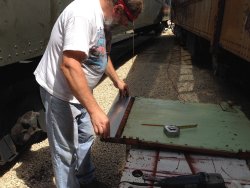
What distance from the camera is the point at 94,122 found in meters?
2.47

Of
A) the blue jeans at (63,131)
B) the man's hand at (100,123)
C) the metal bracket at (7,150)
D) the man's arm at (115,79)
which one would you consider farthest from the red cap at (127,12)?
the metal bracket at (7,150)

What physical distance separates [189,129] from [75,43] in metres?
1.49

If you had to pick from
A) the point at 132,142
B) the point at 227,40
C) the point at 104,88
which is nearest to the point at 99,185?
the point at 132,142

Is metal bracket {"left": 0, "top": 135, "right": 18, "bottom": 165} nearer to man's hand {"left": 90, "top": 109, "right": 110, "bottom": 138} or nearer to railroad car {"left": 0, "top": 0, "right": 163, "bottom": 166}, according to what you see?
railroad car {"left": 0, "top": 0, "right": 163, "bottom": 166}

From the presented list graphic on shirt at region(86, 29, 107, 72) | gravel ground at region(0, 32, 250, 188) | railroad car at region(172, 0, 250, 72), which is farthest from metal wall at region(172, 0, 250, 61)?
graphic on shirt at region(86, 29, 107, 72)

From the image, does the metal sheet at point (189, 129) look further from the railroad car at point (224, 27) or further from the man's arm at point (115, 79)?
the railroad car at point (224, 27)

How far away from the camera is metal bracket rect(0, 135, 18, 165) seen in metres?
4.18

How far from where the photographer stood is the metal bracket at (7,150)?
4184 mm

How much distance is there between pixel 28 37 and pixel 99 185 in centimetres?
168

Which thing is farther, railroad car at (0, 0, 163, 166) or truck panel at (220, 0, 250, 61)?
truck panel at (220, 0, 250, 61)

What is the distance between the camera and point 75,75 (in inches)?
99.2

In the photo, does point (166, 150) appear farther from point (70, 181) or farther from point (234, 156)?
point (70, 181)

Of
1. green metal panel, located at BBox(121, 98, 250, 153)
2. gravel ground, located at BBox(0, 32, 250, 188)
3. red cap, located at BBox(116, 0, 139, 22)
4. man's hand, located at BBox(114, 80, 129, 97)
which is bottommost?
gravel ground, located at BBox(0, 32, 250, 188)

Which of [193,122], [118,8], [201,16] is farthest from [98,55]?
[201,16]
